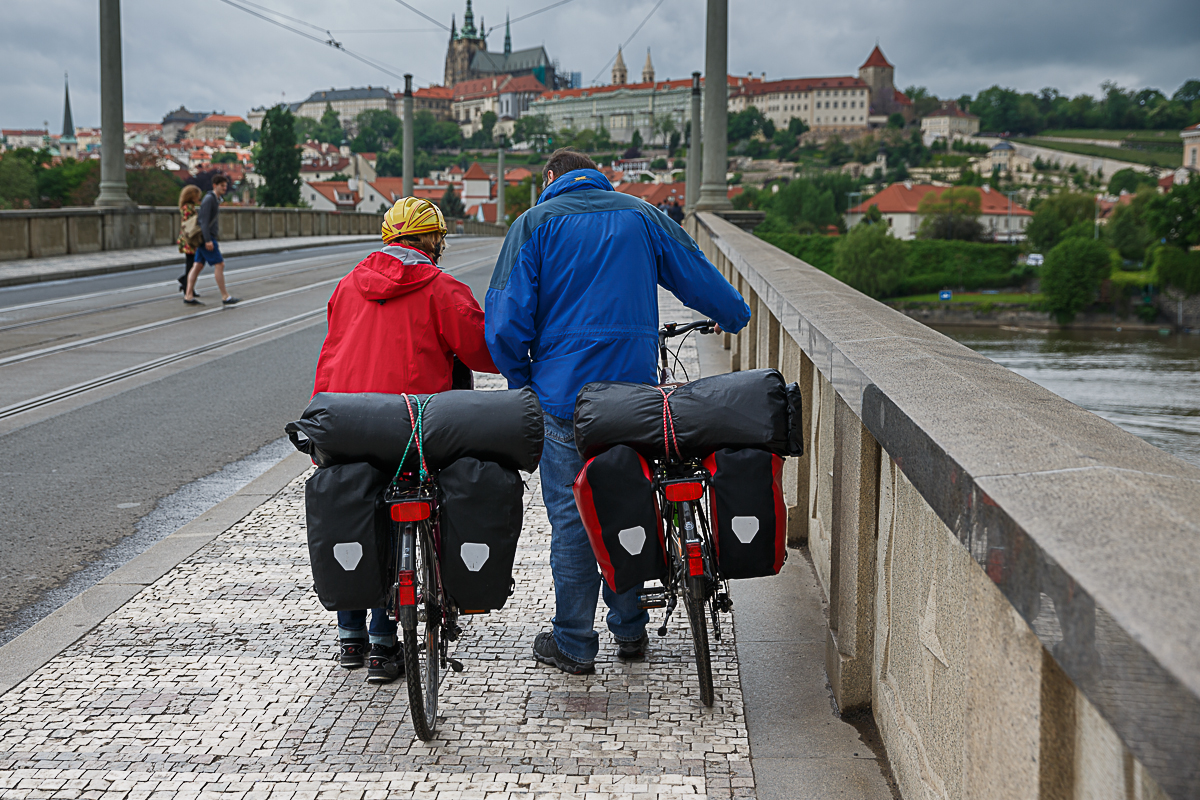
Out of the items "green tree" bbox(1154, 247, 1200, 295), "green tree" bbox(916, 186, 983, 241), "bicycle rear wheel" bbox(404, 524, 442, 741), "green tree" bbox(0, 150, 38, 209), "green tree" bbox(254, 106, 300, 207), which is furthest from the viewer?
"green tree" bbox(916, 186, 983, 241)

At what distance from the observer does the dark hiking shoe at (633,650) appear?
4.05 m

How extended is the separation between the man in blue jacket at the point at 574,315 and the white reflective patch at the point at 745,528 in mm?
651

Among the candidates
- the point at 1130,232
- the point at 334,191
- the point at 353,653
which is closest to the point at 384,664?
the point at 353,653

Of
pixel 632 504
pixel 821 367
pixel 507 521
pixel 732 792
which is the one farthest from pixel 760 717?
pixel 821 367

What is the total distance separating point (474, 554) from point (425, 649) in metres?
0.37

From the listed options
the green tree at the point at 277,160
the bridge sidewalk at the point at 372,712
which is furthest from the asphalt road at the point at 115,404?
the green tree at the point at 277,160

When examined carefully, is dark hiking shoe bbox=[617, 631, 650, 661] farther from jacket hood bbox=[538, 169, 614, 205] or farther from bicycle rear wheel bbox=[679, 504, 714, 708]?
jacket hood bbox=[538, 169, 614, 205]

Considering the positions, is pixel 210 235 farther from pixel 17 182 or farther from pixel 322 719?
pixel 17 182

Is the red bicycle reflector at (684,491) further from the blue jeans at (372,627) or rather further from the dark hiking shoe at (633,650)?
the blue jeans at (372,627)

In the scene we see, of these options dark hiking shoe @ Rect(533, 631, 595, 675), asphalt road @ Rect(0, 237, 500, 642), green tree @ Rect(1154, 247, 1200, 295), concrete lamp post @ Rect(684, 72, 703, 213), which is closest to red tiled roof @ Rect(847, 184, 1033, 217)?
green tree @ Rect(1154, 247, 1200, 295)

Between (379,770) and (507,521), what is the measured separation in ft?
2.48

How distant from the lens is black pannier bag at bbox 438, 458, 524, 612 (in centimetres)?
329

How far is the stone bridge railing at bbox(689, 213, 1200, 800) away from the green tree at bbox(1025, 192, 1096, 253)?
139 meters

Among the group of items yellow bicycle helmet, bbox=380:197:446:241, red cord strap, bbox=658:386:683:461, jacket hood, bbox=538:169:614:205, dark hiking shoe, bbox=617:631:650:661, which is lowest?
dark hiking shoe, bbox=617:631:650:661
